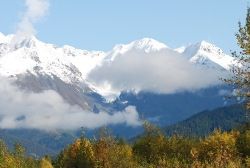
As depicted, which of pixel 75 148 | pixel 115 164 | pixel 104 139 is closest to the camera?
pixel 115 164

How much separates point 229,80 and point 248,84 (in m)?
1.49

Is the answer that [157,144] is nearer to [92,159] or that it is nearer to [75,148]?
[92,159]

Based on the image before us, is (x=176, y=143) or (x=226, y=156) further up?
(x=176, y=143)

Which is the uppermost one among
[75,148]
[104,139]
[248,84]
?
[75,148]

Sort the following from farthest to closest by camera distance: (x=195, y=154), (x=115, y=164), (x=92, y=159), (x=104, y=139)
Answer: (x=92, y=159) < (x=104, y=139) < (x=115, y=164) < (x=195, y=154)

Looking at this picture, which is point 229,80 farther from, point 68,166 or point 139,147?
point 68,166

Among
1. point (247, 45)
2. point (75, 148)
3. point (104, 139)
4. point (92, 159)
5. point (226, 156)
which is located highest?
point (75, 148)

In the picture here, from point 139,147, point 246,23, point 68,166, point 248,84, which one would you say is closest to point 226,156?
point 248,84

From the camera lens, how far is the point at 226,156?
1057 inches

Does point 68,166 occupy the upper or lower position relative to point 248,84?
upper

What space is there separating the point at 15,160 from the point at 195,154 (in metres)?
58.7

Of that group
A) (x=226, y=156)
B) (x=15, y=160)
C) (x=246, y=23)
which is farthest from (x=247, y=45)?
(x=15, y=160)

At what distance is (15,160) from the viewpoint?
81.0 metres

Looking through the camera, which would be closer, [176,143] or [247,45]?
[247,45]
